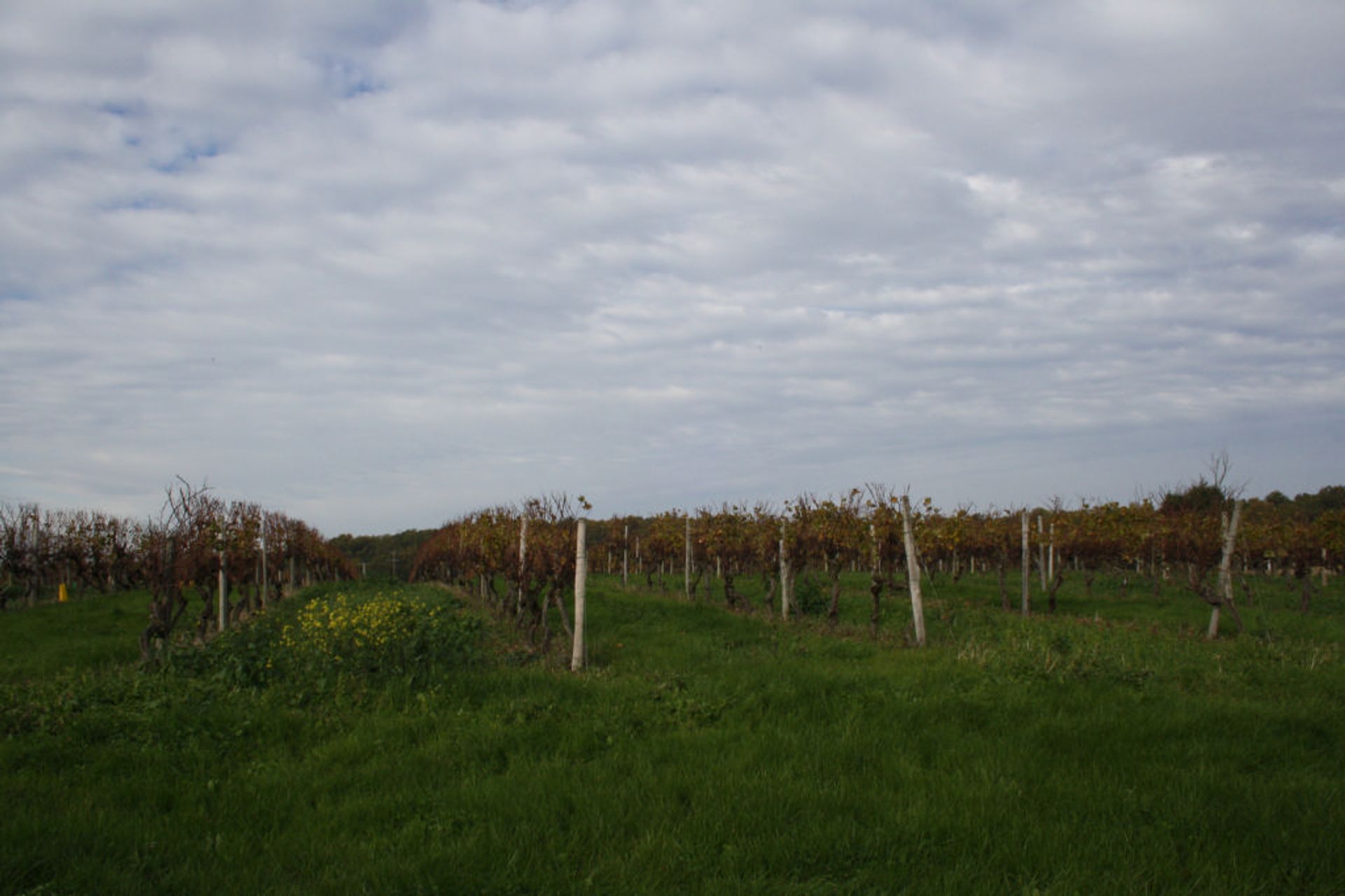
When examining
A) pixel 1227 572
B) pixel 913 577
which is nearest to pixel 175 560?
pixel 913 577

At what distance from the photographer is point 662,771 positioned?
20.0 ft

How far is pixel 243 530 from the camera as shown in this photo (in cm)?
1809

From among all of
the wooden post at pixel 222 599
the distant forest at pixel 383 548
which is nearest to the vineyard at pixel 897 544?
the wooden post at pixel 222 599

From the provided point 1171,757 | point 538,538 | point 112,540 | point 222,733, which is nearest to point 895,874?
point 1171,757

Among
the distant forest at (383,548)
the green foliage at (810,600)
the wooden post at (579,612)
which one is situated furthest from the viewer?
the distant forest at (383,548)

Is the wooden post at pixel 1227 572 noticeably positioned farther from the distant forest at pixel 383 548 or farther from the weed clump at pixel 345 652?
the distant forest at pixel 383 548

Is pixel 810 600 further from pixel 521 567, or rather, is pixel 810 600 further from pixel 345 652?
pixel 345 652

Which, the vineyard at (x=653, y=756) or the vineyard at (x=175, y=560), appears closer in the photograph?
the vineyard at (x=653, y=756)

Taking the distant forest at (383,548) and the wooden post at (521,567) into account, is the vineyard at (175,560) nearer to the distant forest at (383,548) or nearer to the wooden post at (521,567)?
the wooden post at (521,567)

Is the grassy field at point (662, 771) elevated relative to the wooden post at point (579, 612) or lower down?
lower down

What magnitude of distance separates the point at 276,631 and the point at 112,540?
21200 mm

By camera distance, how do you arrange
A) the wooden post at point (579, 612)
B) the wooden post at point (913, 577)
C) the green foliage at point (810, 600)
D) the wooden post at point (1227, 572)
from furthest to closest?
the green foliage at point (810, 600)
the wooden post at point (1227, 572)
the wooden post at point (913, 577)
the wooden post at point (579, 612)

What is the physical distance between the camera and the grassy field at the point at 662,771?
453 cm

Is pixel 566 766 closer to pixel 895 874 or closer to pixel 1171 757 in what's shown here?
pixel 895 874
